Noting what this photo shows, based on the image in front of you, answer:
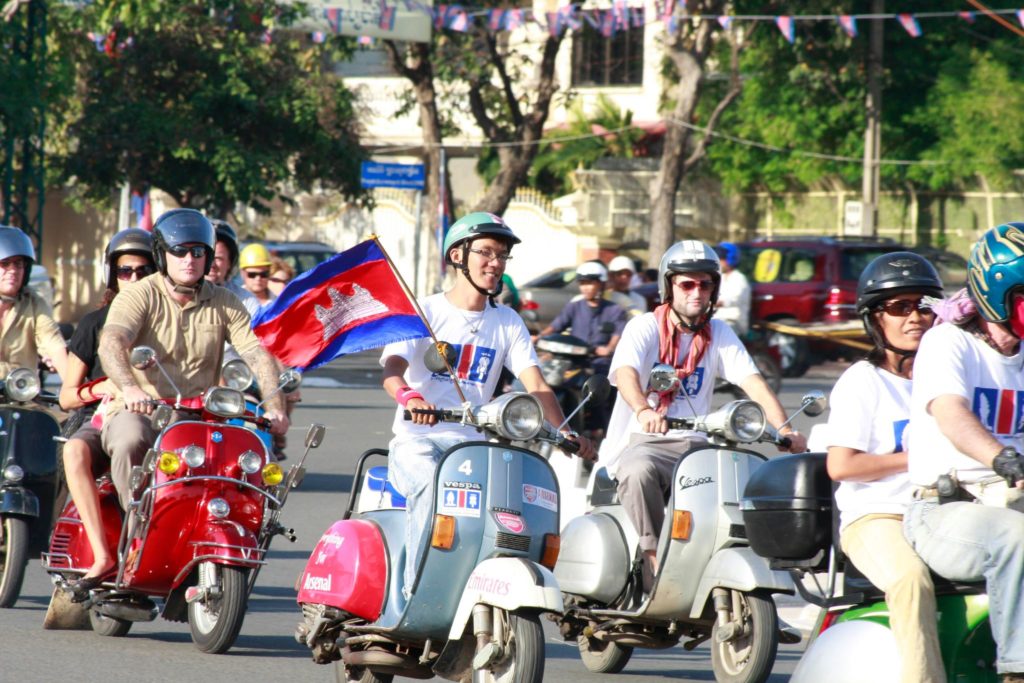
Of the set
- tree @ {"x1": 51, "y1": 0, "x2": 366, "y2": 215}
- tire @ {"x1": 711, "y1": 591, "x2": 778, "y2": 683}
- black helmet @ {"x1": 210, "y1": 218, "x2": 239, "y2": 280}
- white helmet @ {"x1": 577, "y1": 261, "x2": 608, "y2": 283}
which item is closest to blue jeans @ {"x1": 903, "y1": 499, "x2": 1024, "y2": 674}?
tire @ {"x1": 711, "y1": 591, "x2": 778, "y2": 683}

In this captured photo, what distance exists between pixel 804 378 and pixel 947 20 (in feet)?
48.2

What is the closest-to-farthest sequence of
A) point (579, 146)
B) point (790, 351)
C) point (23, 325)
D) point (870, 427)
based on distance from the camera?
1. point (870, 427)
2. point (23, 325)
3. point (790, 351)
4. point (579, 146)

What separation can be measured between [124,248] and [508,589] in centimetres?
339

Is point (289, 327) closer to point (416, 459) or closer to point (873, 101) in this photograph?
point (416, 459)

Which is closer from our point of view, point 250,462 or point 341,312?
point 341,312

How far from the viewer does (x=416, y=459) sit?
6.05 metres

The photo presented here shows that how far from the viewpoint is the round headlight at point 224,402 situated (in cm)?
696

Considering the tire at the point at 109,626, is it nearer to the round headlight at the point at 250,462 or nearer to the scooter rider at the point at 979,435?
the round headlight at the point at 250,462

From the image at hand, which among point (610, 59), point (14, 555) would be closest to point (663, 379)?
Answer: point (14, 555)

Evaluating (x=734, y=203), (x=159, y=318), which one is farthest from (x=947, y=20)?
(x=159, y=318)

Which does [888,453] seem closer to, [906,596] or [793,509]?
[793,509]

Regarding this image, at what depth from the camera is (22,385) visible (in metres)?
8.08

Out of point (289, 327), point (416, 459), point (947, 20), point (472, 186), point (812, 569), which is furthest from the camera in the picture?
point (472, 186)

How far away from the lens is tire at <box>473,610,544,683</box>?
5.41m
